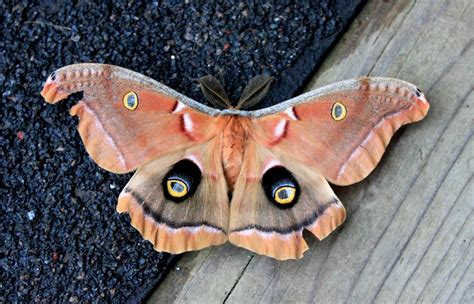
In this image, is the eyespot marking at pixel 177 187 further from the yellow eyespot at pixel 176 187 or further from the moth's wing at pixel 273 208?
the moth's wing at pixel 273 208

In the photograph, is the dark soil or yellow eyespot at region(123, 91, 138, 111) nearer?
yellow eyespot at region(123, 91, 138, 111)

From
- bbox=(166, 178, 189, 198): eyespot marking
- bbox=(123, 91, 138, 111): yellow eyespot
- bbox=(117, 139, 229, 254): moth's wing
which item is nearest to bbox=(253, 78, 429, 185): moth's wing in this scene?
bbox=(117, 139, 229, 254): moth's wing

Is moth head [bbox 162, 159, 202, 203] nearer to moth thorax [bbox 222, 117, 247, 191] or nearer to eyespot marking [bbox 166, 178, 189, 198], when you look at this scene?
eyespot marking [bbox 166, 178, 189, 198]

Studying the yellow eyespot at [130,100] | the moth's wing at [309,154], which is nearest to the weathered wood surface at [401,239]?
the moth's wing at [309,154]

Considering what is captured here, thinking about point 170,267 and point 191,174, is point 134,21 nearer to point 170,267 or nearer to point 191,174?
point 191,174

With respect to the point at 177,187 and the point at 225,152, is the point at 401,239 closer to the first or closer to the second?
the point at 225,152

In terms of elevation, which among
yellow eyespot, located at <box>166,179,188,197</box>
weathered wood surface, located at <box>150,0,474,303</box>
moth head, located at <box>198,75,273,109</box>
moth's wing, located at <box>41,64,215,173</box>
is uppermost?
moth's wing, located at <box>41,64,215,173</box>

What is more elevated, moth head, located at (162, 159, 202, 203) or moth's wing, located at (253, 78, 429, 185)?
moth's wing, located at (253, 78, 429, 185)

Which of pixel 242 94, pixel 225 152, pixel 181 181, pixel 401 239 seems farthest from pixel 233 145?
pixel 401 239
